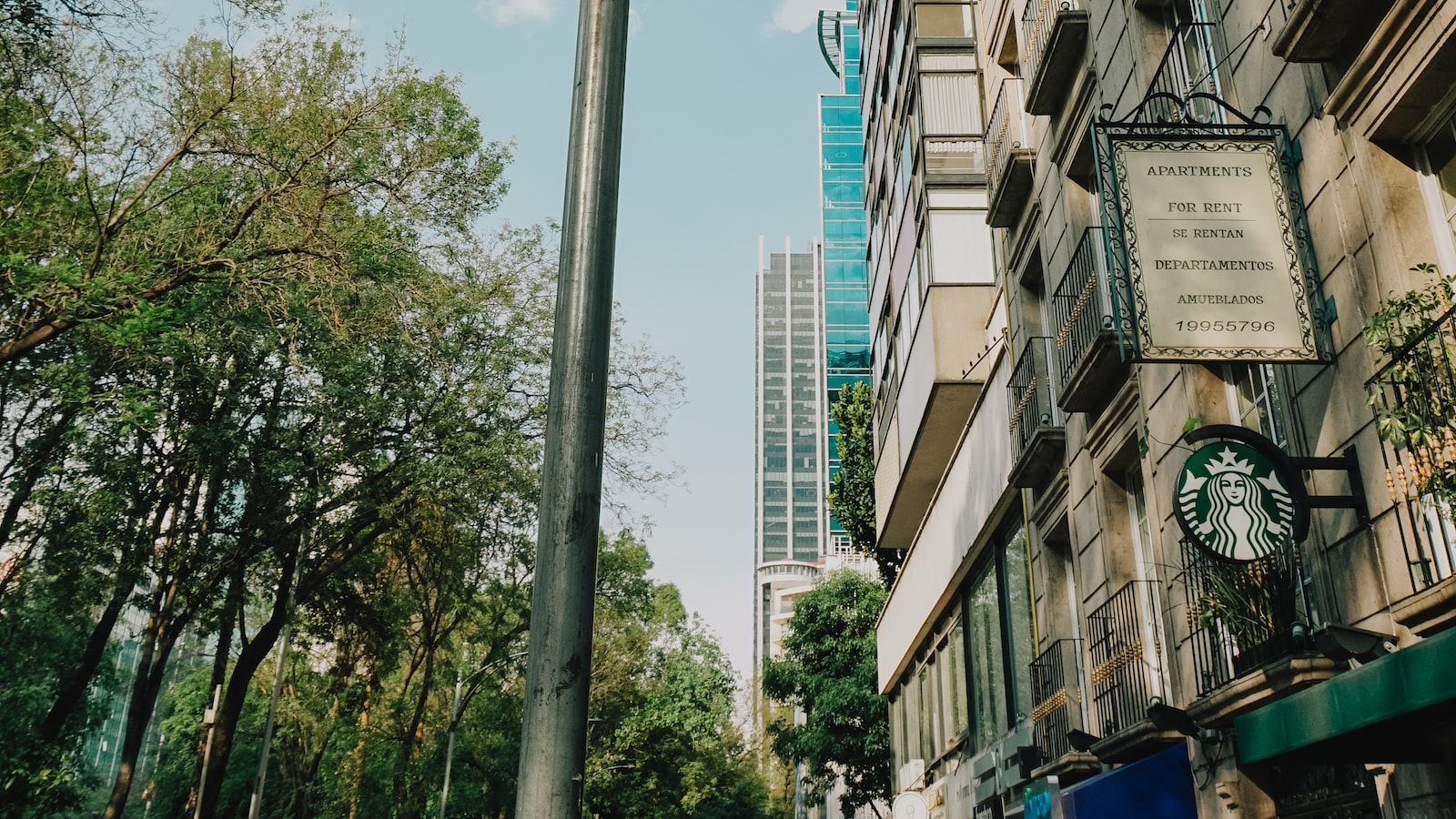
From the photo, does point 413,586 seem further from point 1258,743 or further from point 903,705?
point 1258,743

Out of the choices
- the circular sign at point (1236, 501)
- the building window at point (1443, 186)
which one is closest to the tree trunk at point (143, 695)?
the circular sign at point (1236, 501)

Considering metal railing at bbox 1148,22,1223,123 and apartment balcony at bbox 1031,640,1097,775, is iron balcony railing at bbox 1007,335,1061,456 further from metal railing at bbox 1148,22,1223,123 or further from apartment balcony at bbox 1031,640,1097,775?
metal railing at bbox 1148,22,1223,123

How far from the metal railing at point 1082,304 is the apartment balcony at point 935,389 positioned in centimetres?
549

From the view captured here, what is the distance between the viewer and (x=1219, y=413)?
10.0 meters

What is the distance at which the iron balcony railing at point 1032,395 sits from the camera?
15.0m

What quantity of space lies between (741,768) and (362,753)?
34394mm

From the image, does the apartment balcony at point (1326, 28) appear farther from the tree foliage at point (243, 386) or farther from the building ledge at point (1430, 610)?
the tree foliage at point (243, 386)

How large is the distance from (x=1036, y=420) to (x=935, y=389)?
4854 mm

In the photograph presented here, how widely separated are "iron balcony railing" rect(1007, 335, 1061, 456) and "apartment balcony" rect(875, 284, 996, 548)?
3.40 m

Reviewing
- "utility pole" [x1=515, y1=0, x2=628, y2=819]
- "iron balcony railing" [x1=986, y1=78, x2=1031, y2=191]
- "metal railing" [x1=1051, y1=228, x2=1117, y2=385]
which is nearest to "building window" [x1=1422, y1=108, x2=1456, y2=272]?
"metal railing" [x1=1051, y1=228, x2=1117, y2=385]

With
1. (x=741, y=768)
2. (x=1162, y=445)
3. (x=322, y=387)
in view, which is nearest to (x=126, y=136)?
(x=322, y=387)

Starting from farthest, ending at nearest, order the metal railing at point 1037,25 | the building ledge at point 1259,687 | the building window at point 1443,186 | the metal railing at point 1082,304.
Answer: the metal railing at point 1037,25 < the metal railing at point 1082,304 < the building ledge at point 1259,687 < the building window at point 1443,186

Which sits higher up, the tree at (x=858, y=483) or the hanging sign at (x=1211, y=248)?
the tree at (x=858, y=483)

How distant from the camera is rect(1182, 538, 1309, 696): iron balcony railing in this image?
8203 millimetres
